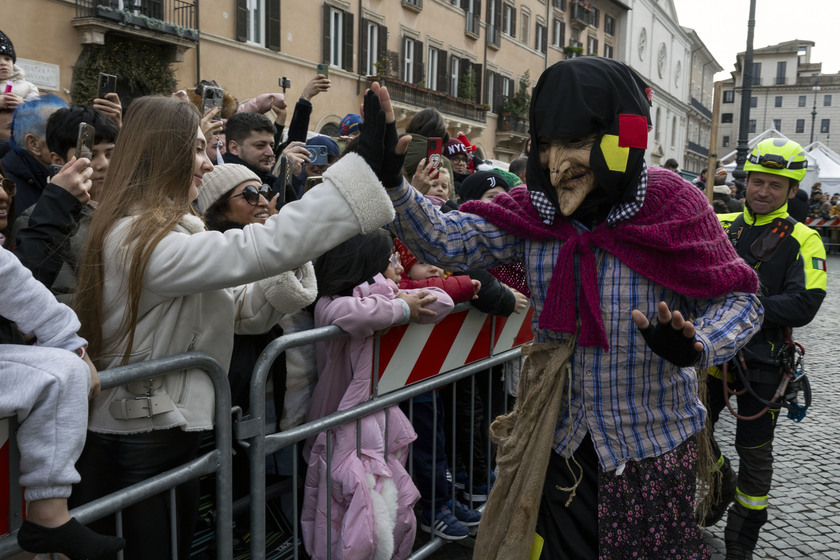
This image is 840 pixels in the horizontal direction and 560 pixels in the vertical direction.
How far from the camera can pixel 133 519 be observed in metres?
2.20

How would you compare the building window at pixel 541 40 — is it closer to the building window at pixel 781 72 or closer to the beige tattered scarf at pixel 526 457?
the beige tattered scarf at pixel 526 457

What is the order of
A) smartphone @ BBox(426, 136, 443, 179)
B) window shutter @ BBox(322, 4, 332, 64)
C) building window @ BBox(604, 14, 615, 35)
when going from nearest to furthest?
smartphone @ BBox(426, 136, 443, 179) → window shutter @ BBox(322, 4, 332, 64) → building window @ BBox(604, 14, 615, 35)

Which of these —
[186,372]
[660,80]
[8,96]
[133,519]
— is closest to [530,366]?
[186,372]

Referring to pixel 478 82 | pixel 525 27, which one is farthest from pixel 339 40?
pixel 525 27

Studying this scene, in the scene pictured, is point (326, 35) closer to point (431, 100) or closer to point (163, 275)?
point (431, 100)

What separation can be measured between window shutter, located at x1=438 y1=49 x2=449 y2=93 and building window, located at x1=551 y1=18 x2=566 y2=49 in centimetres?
1256

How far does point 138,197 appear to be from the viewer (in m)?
2.19

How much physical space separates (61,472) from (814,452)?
513 centimetres

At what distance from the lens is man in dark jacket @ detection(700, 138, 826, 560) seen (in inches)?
141

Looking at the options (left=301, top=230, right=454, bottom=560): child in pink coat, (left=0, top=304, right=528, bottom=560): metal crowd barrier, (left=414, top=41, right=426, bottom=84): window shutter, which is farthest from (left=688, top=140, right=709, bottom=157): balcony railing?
(left=0, top=304, right=528, bottom=560): metal crowd barrier

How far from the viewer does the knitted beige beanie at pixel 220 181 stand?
121 inches

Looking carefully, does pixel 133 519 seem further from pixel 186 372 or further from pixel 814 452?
pixel 814 452

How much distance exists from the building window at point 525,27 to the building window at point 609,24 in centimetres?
1221

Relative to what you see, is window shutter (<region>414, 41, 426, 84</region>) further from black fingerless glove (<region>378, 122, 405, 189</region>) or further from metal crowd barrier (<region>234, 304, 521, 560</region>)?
black fingerless glove (<region>378, 122, 405, 189</region>)
